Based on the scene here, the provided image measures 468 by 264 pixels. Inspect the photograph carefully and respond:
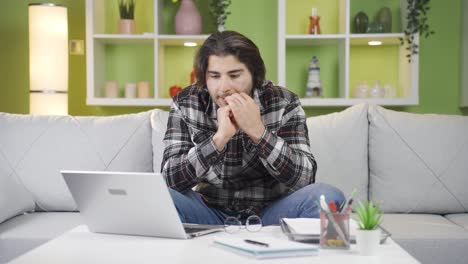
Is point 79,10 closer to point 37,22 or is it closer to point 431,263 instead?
point 37,22

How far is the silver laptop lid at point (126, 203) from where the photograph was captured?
1511mm

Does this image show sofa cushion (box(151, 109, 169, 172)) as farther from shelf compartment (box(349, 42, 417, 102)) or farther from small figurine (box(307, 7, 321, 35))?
shelf compartment (box(349, 42, 417, 102))

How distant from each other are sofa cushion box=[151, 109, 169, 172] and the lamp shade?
42.1 inches

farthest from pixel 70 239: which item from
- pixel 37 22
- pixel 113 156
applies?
pixel 37 22

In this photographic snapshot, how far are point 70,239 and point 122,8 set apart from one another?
255cm

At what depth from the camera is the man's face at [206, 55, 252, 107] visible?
211 cm

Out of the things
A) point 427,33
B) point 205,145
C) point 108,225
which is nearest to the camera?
point 108,225

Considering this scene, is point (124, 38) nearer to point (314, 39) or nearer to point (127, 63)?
point (127, 63)

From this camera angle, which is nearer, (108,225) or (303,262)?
(303,262)

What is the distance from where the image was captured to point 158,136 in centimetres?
286

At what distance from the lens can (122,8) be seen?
3.94 metres

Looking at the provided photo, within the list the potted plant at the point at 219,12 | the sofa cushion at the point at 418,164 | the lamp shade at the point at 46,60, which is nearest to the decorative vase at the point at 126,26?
the lamp shade at the point at 46,60

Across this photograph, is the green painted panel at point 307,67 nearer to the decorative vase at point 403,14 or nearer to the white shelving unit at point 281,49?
the white shelving unit at point 281,49

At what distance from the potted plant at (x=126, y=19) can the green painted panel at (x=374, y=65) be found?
1.30 metres
